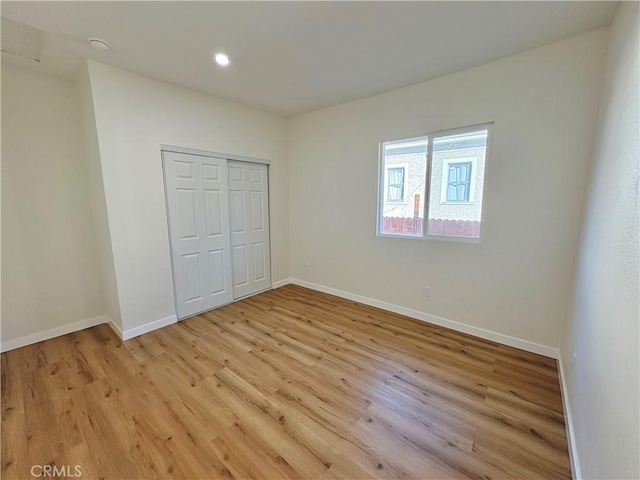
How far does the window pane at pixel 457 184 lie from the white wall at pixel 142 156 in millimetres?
2679

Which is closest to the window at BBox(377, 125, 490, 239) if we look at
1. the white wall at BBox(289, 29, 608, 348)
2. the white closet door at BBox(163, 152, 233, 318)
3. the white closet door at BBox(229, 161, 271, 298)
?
the white wall at BBox(289, 29, 608, 348)

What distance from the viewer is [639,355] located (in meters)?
0.84

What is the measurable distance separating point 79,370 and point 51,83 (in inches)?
111

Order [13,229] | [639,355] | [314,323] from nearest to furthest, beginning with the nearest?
[639,355] → [13,229] → [314,323]

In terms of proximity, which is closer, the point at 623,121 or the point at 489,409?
the point at 623,121

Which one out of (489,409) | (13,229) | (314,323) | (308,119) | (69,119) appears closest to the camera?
(489,409)

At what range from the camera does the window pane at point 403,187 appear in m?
3.09

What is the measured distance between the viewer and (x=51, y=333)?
2.79 m

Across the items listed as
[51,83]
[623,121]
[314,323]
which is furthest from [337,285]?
[51,83]

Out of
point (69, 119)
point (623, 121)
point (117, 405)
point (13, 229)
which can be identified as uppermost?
point (69, 119)

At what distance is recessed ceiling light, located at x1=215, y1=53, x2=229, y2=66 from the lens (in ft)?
7.62

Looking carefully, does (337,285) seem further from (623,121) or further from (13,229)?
(13,229)

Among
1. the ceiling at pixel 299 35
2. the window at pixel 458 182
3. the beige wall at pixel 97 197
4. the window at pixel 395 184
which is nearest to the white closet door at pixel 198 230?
the beige wall at pixel 97 197

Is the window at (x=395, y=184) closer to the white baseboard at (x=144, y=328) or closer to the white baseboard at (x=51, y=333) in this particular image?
the white baseboard at (x=144, y=328)
